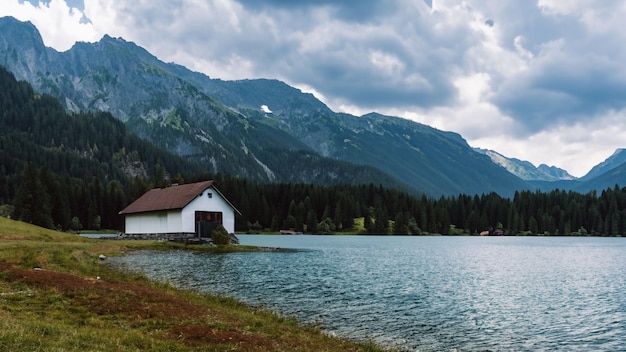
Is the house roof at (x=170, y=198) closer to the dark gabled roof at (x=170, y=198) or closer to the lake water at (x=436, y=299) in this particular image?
the dark gabled roof at (x=170, y=198)

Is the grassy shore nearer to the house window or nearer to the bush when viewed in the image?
the bush

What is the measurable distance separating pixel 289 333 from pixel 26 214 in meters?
123

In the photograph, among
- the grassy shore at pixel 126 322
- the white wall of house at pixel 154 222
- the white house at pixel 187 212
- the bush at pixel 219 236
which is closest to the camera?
the grassy shore at pixel 126 322

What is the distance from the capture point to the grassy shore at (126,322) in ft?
53.8

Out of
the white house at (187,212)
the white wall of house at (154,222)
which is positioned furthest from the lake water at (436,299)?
the white wall of house at (154,222)

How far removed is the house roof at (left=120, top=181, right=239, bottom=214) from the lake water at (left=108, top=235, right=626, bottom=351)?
37.1 m

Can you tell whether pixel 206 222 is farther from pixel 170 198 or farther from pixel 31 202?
pixel 31 202

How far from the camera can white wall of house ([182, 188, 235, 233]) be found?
9688cm

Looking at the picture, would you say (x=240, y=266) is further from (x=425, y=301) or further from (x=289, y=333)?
(x=289, y=333)

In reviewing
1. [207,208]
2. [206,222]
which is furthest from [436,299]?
[207,208]

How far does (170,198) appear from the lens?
104m

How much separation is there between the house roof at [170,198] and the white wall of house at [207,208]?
1.23m

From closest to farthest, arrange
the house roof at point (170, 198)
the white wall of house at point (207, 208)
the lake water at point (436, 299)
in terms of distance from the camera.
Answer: the lake water at point (436, 299), the white wall of house at point (207, 208), the house roof at point (170, 198)

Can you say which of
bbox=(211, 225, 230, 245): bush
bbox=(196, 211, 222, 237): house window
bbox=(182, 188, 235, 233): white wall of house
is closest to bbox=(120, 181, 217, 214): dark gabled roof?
bbox=(182, 188, 235, 233): white wall of house
